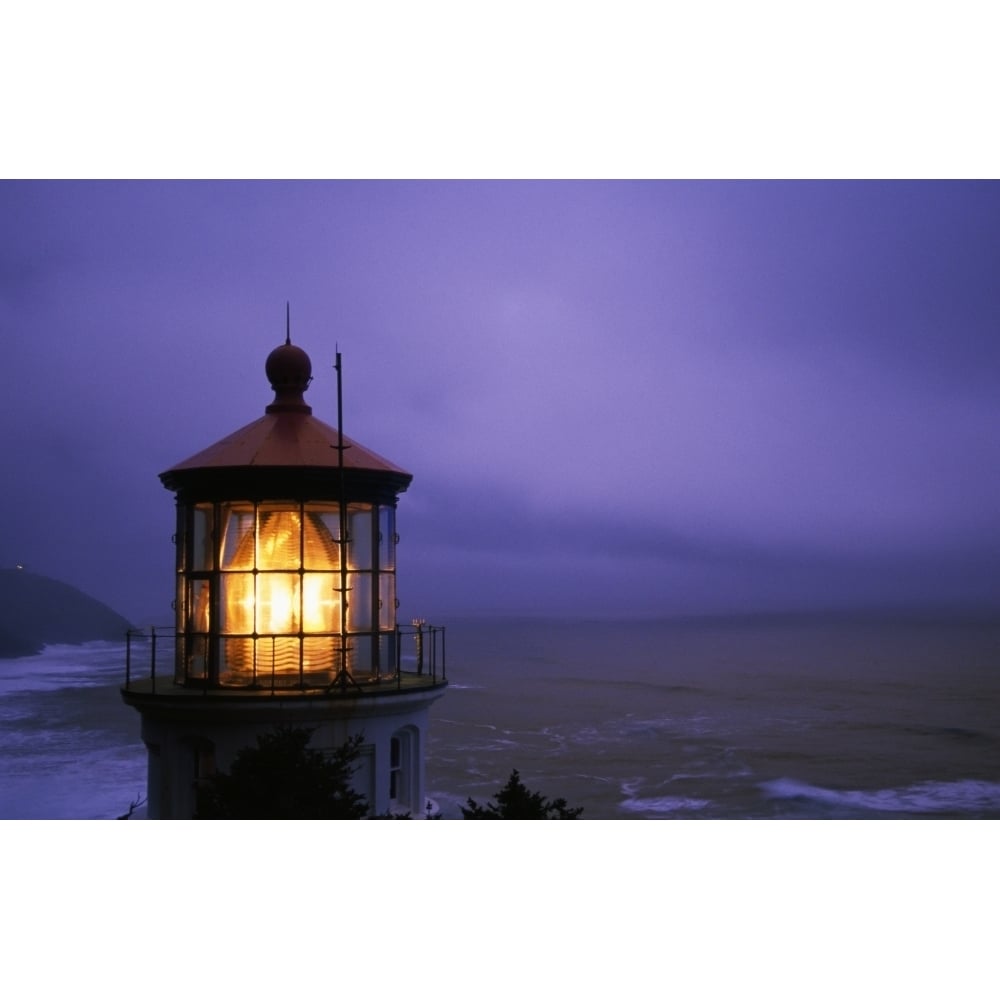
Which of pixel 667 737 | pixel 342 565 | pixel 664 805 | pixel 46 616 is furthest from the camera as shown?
pixel 46 616

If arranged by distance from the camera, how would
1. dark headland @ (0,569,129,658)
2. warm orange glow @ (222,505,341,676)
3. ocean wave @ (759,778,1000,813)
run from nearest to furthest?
warm orange glow @ (222,505,341,676) → ocean wave @ (759,778,1000,813) → dark headland @ (0,569,129,658)

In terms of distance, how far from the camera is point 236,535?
25.0 feet

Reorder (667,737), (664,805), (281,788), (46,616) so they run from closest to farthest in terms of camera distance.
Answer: (281,788)
(664,805)
(667,737)
(46,616)

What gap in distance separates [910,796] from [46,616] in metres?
83.0

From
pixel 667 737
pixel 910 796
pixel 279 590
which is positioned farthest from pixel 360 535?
pixel 667 737

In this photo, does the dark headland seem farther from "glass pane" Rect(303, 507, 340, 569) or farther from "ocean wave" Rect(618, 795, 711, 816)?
"glass pane" Rect(303, 507, 340, 569)

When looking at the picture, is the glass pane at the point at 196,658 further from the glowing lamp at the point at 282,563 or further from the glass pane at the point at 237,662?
the glass pane at the point at 237,662

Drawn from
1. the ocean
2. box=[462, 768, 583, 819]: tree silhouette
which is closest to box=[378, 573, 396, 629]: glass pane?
box=[462, 768, 583, 819]: tree silhouette

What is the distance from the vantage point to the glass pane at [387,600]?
7894 millimetres

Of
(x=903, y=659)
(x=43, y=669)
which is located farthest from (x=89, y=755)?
(x=903, y=659)

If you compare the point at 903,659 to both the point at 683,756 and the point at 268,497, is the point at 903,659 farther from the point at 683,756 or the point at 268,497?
the point at 268,497

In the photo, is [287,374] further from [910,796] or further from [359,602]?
[910,796]

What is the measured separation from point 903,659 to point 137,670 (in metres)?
39.4

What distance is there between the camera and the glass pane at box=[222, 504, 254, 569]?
7590mm
